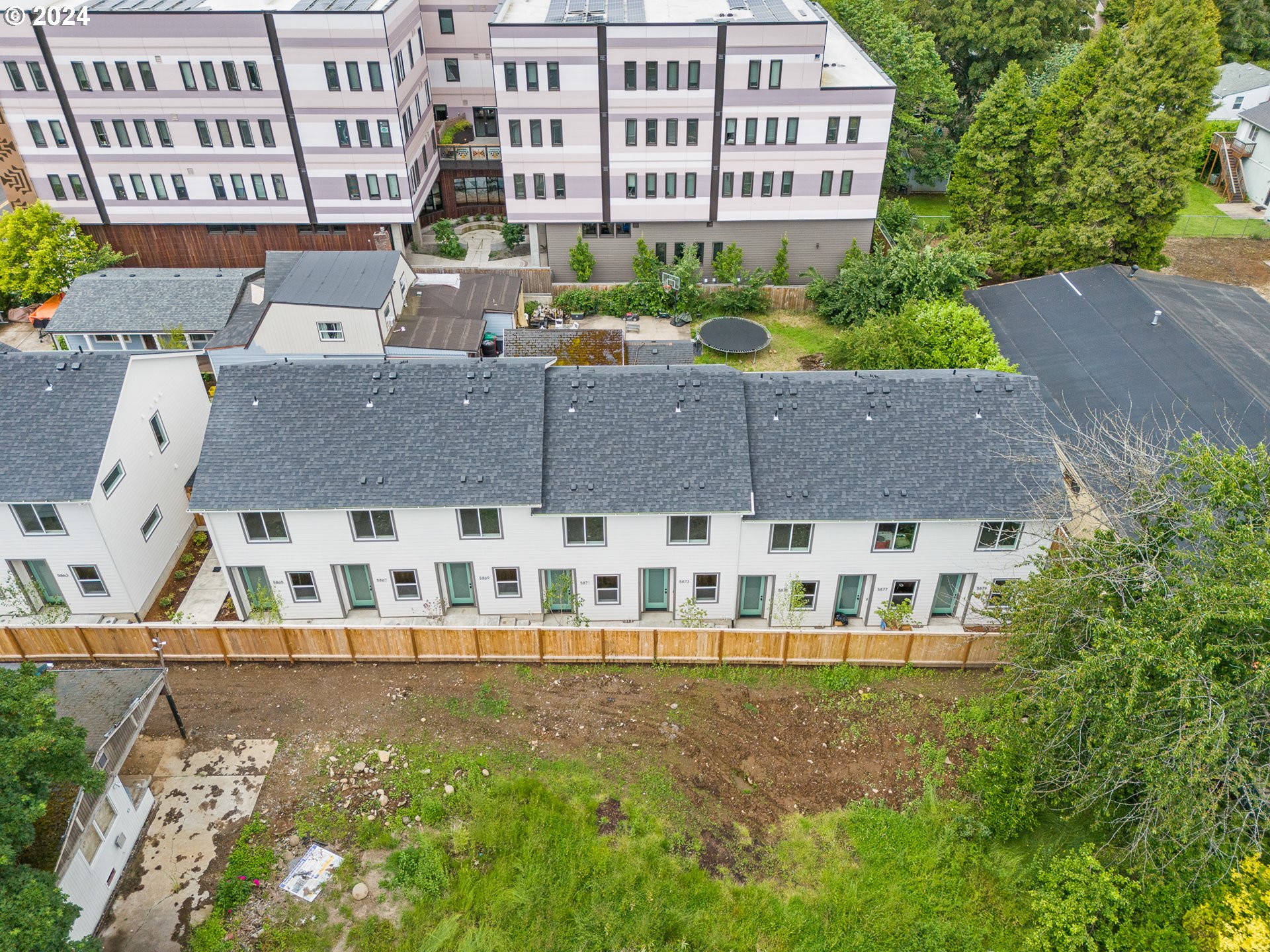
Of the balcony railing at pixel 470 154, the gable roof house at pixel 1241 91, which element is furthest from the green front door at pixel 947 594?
the gable roof house at pixel 1241 91

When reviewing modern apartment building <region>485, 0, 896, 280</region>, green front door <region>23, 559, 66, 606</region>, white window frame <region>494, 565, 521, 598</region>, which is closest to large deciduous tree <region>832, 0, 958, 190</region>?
modern apartment building <region>485, 0, 896, 280</region>

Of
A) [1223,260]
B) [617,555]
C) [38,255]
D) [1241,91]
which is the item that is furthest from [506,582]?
[1241,91]

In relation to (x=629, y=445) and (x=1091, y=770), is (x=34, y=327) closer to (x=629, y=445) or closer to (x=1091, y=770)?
(x=629, y=445)

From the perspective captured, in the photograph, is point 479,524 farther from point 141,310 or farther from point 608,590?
point 141,310

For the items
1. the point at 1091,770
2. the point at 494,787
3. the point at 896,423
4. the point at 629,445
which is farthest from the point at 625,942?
the point at 896,423

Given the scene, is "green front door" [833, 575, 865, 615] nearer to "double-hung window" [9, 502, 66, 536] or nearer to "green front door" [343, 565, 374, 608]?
"green front door" [343, 565, 374, 608]

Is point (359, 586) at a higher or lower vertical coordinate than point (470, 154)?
lower
